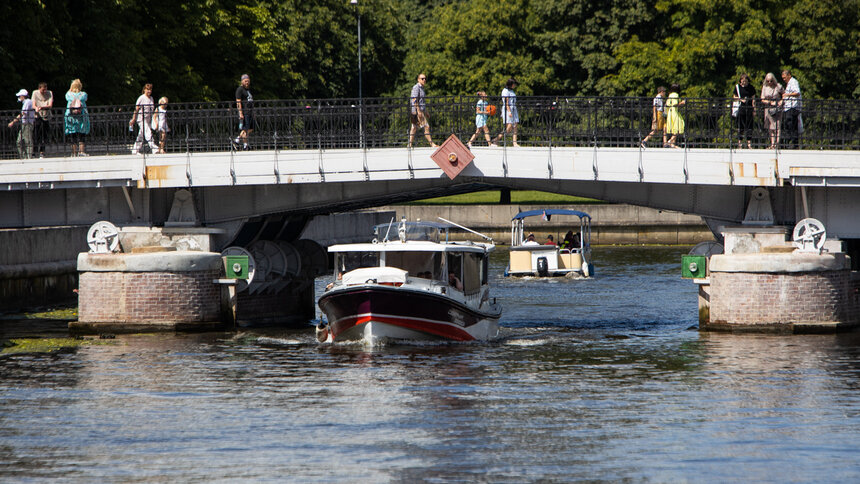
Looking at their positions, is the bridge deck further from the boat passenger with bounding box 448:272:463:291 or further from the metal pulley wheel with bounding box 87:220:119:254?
the boat passenger with bounding box 448:272:463:291

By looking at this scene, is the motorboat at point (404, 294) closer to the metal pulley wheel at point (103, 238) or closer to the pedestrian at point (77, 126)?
the metal pulley wheel at point (103, 238)

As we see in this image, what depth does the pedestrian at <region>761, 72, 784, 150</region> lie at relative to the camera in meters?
27.6

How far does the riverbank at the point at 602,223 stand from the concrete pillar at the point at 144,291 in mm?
33898

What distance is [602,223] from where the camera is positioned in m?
63.9

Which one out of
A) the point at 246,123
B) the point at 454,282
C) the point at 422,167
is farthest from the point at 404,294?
the point at 246,123

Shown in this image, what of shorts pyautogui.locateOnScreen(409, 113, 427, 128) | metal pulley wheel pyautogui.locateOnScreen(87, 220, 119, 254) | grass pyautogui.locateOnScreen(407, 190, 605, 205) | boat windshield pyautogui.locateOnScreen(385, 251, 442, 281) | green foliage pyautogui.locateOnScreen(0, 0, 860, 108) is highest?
green foliage pyautogui.locateOnScreen(0, 0, 860, 108)

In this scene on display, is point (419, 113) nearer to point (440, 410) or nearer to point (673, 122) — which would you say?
point (673, 122)

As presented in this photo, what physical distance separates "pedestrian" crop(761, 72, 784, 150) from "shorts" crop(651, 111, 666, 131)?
2074 millimetres

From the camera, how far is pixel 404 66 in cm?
8275

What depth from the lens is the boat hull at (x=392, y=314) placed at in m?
26.1

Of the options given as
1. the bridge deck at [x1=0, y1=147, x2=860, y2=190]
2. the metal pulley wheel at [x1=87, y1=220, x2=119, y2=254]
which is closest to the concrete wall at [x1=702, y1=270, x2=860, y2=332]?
the bridge deck at [x1=0, y1=147, x2=860, y2=190]

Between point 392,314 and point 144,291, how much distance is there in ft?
19.8

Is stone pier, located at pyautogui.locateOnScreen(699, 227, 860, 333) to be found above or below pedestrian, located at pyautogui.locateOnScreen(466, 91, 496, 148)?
below

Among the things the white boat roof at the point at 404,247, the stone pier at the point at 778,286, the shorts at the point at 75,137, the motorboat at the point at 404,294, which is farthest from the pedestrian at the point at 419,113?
the shorts at the point at 75,137
